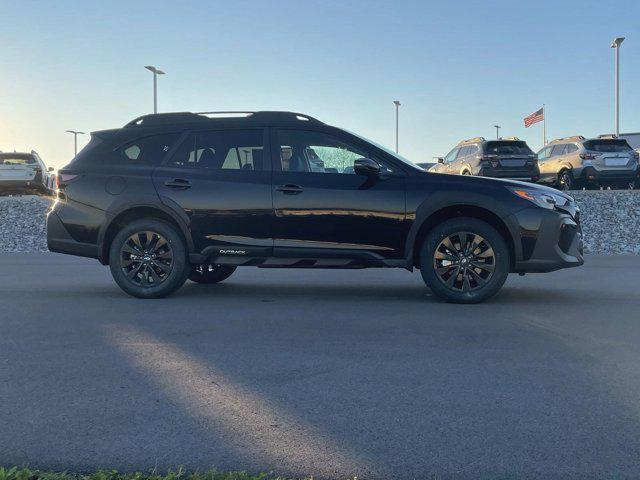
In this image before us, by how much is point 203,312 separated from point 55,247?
2148 mm

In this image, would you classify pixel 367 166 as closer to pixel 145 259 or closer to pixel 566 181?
A: pixel 145 259

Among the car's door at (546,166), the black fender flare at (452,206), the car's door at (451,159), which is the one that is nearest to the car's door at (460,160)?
the car's door at (451,159)

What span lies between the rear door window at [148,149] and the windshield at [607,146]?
1674cm

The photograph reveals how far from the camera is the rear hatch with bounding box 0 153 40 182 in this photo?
2552cm

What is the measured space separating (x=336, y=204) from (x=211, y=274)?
8.24ft

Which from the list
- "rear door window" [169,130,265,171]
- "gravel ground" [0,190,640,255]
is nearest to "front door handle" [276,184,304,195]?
"rear door window" [169,130,265,171]

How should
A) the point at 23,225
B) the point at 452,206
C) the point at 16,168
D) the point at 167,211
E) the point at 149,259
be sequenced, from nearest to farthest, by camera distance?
1. the point at 452,206
2. the point at 167,211
3. the point at 149,259
4. the point at 23,225
5. the point at 16,168

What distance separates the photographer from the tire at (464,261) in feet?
23.6

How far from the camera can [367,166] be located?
7.21 m

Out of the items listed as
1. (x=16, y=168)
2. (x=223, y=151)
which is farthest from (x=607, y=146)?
(x=16, y=168)

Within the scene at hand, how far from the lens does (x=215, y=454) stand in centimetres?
323

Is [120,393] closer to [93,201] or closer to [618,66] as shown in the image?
[93,201]

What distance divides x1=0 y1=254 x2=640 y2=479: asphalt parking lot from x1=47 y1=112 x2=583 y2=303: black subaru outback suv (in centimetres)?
45

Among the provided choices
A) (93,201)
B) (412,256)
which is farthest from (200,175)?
(412,256)
